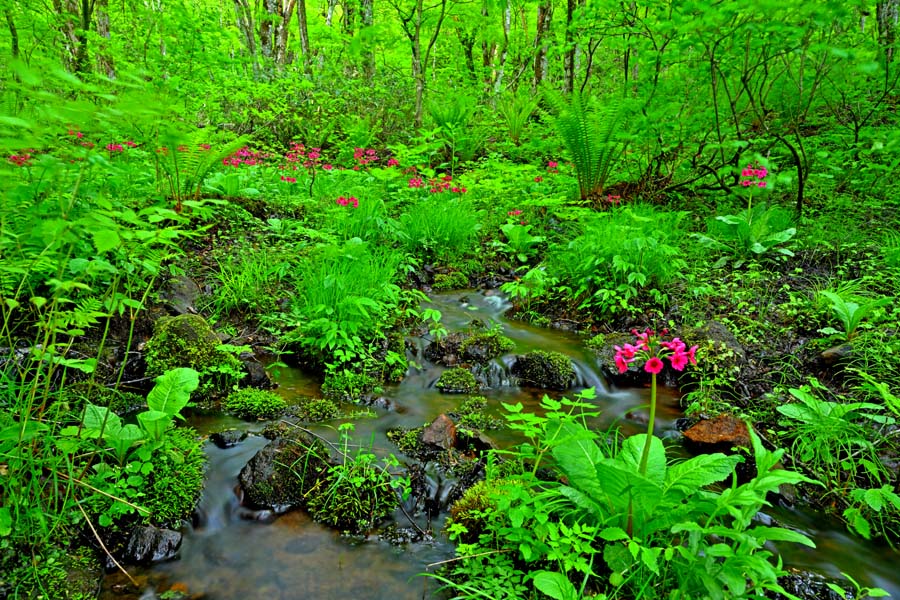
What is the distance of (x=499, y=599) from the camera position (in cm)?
176

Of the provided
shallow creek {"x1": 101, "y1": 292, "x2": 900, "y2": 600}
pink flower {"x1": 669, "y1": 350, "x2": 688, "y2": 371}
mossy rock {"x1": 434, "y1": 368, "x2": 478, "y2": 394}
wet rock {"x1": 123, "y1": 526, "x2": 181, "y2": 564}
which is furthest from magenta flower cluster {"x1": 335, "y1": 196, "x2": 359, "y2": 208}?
pink flower {"x1": 669, "y1": 350, "x2": 688, "y2": 371}

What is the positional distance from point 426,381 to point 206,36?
786cm

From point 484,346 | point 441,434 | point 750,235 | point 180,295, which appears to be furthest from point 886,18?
point 180,295

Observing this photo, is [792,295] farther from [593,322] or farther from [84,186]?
[84,186]

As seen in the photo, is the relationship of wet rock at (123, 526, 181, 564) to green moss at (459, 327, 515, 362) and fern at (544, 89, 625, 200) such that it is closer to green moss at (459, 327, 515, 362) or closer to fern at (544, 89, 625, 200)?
green moss at (459, 327, 515, 362)

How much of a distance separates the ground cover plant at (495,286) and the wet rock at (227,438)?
5.7 inches

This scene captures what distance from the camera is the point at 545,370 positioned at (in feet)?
12.3

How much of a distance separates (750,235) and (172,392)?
200 inches

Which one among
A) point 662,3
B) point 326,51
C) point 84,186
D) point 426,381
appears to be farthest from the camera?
point 326,51

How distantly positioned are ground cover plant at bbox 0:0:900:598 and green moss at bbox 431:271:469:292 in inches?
1.3

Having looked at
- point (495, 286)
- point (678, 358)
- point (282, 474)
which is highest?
point (678, 358)

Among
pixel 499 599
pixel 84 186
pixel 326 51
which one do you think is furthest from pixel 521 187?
pixel 326 51

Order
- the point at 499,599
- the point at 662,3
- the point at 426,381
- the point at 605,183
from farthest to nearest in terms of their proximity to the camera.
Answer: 1. the point at 605,183
2. the point at 662,3
3. the point at 426,381
4. the point at 499,599

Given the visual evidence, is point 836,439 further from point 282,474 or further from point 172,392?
point 172,392
